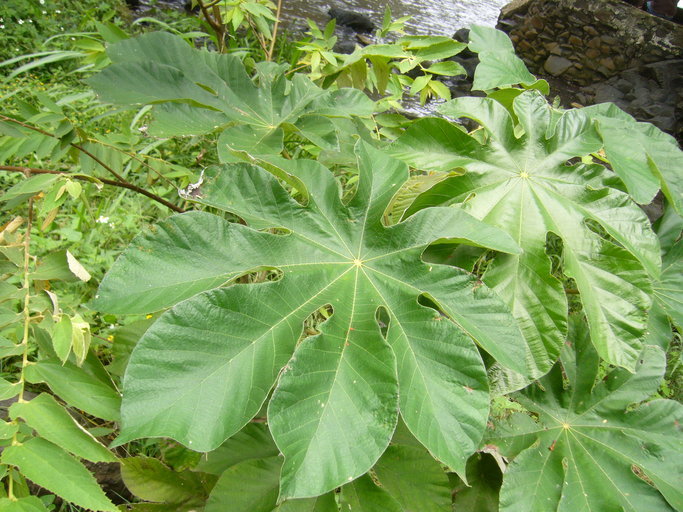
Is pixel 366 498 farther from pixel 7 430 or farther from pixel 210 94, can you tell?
pixel 210 94

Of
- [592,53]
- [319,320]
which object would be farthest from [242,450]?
[592,53]

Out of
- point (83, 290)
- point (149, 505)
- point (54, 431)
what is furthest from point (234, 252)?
point (83, 290)

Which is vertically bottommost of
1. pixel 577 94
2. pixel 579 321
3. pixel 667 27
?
pixel 577 94

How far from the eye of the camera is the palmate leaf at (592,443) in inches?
33.8

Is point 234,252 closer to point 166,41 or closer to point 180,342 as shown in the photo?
point 180,342

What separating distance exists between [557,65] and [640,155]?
6.85 metres

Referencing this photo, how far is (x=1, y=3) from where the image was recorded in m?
4.41

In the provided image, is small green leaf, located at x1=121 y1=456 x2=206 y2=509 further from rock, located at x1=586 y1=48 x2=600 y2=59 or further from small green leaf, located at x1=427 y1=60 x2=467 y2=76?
rock, located at x1=586 y1=48 x2=600 y2=59

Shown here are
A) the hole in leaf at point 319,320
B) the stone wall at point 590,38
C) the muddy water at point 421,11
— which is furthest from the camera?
the muddy water at point 421,11

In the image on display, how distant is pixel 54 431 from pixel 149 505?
0.41 metres

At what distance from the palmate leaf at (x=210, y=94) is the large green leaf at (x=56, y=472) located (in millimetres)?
573

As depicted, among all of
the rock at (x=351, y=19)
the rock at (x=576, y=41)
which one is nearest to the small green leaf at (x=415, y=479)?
the rock at (x=576, y=41)

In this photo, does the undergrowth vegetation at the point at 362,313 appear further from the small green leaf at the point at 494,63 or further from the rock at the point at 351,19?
the rock at the point at 351,19

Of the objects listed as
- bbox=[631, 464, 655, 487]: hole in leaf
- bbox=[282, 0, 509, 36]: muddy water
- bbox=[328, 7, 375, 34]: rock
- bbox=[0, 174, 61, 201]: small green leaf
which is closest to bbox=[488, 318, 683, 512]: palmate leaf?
bbox=[631, 464, 655, 487]: hole in leaf
